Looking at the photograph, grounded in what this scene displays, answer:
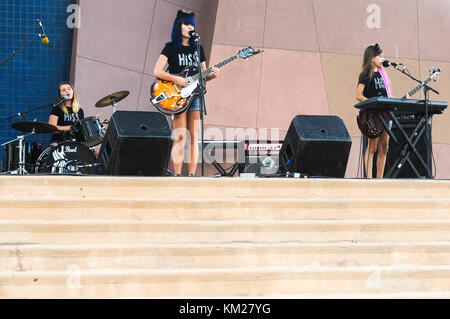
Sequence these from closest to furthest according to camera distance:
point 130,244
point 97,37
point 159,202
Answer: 1. point 130,244
2. point 159,202
3. point 97,37

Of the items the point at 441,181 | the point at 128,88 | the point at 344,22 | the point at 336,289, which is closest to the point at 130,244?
the point at 336,289

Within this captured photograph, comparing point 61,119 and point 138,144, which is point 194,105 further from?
point 61,119

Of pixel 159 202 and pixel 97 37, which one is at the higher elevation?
pixel 97 37

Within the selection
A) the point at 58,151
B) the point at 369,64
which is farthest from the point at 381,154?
the point at 58,151

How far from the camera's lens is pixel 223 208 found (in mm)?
4938

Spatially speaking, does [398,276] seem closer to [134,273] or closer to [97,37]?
[134,273]

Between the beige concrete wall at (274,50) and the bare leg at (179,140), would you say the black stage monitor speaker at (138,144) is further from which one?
the beige concrete wall at (274,50)

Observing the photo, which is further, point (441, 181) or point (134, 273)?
point (441, 181)

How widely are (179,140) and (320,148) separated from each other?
1.32m

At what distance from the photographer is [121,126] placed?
18.3 ft

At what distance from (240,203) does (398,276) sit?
1228 millimetres

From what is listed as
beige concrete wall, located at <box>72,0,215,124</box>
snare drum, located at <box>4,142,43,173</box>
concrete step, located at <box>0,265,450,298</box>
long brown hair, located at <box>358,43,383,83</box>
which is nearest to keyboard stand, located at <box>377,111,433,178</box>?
long brown hair, located at <box>358,43,383,83</box>
